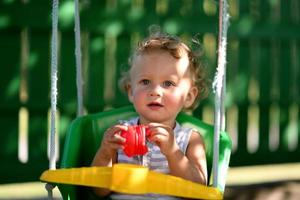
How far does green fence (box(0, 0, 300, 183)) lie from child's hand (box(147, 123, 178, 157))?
1949mm

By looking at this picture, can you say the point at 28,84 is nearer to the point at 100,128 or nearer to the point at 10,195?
the point at 10,195

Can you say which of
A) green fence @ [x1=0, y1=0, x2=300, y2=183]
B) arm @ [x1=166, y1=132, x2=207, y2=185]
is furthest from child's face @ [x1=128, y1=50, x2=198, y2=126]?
green fence @ [x1=0, y1=0, x2=300, y2=183]

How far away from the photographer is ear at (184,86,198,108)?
9.55 ft

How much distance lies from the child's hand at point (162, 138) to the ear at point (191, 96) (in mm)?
385

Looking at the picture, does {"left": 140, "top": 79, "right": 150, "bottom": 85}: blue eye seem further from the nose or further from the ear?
the ear

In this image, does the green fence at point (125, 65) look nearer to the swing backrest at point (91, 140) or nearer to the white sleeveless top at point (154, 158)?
the swing backrest at point (91, 140)

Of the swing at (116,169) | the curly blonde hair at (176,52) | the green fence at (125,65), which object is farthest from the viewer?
the green fence at (125,65)

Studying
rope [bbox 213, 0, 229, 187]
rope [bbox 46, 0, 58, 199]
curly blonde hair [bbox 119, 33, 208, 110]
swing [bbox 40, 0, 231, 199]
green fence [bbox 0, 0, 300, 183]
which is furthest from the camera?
green fence [bbox 0, 0, 300, 183]

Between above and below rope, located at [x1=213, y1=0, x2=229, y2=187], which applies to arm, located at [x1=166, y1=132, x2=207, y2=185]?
below

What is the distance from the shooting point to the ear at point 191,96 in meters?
2.91

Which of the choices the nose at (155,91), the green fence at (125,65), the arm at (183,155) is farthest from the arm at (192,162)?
the green fence at (125,65)

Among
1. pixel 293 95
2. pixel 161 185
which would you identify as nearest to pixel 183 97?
pixel 161 185

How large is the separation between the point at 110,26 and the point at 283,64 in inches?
52.1

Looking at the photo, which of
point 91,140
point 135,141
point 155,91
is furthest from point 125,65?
point 135,141
